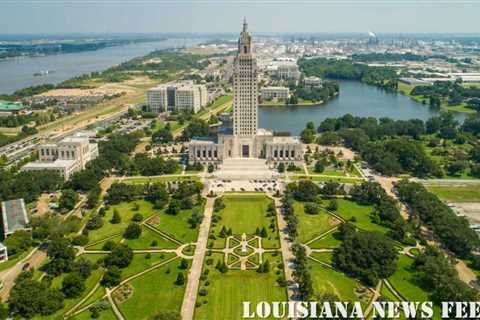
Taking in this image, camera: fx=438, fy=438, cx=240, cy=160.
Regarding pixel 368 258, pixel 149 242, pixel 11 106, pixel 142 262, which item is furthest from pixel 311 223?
pixel 11 106

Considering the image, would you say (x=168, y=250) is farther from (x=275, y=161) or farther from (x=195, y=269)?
(x=275, y=161)

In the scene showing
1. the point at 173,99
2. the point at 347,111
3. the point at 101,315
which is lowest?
the point at 101,315

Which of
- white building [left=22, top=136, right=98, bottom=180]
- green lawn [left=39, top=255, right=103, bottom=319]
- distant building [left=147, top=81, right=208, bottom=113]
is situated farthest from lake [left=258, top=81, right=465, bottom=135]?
green lawn [left=39, top=255, right=103, bottom=319]

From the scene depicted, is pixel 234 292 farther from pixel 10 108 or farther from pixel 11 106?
pixel 11 106

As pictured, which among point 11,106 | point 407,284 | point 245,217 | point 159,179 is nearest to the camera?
point 407,284

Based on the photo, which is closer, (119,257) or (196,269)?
(119,257)

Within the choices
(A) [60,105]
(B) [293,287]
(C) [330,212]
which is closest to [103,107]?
(A) [60,105]
